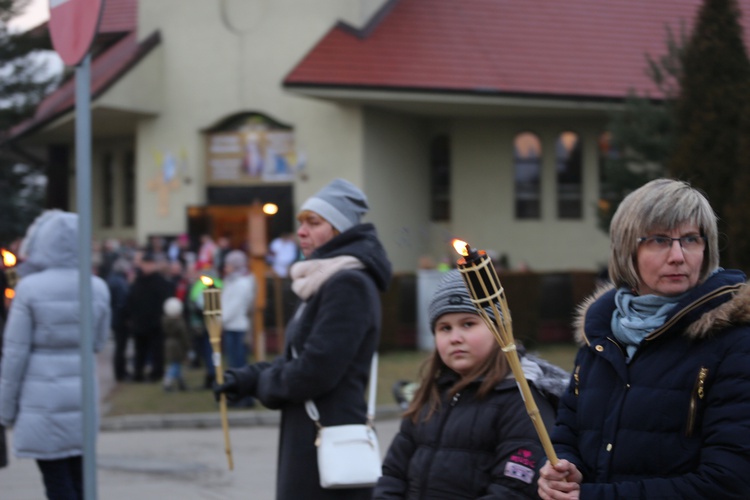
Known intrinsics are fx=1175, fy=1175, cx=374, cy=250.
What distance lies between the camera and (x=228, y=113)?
1071 inches

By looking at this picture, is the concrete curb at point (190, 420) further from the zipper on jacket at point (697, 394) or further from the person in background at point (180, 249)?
the person in background at point (180, 249)

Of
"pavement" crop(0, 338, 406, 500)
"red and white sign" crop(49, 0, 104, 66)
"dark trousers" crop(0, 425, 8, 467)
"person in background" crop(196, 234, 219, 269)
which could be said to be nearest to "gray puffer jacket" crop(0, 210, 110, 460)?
"dark trousers" crop(0, 425, 8, 467)

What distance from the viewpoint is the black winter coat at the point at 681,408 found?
281 centimetres

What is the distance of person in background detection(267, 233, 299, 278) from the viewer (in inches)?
936

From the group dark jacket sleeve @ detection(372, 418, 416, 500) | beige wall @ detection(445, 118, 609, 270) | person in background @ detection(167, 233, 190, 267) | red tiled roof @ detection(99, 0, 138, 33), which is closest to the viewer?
dark jacket sleeve @ detection(372, 418, 416, 500)

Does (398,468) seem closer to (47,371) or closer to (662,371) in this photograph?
(662,371)

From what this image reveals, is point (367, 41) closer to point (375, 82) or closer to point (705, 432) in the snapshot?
point (375, 82)

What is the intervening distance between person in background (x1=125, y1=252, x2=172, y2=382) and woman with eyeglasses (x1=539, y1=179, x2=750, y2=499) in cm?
1413

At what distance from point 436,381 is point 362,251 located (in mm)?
1168

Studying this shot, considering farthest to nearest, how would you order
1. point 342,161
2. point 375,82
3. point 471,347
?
point 342,161, point 375,82, point 471,347

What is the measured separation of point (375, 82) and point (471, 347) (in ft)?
69.5

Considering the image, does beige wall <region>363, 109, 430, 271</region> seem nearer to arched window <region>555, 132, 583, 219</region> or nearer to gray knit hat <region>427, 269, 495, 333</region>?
arched window <region>555, 132, 583, 219</region>

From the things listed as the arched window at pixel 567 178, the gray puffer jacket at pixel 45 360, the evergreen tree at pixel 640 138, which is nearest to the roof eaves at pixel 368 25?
the arched window at pixel 567 178

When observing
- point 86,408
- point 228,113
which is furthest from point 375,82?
point 86,408
